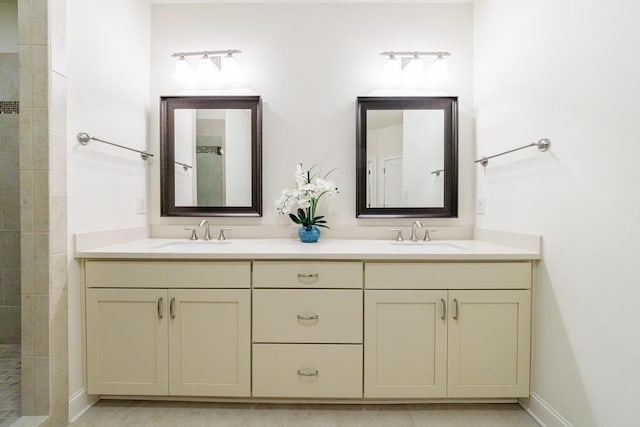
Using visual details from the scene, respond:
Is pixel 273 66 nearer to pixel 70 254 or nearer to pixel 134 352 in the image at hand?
pixel 70 254

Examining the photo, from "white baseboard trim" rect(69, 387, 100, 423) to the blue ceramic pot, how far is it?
53.5 inches

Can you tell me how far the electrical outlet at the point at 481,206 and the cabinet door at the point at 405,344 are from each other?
77cm

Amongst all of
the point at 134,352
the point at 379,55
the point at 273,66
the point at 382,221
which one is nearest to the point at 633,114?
the point at 382,221

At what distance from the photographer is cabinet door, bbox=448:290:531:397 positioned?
1.57 metres

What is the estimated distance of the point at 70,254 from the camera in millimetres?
1528

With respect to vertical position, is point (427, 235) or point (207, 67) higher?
point (207, 67)

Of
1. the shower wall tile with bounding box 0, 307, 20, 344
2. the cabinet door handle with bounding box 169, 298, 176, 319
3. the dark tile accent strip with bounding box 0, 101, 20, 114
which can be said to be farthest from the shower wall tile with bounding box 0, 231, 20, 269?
the cabinet door handle with bounding box 169, 298, 176, 319

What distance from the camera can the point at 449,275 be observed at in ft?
5.18

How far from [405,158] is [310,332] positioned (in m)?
1.26

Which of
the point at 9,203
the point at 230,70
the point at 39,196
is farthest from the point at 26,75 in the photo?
the point at 9,203

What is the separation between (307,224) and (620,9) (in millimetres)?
1651

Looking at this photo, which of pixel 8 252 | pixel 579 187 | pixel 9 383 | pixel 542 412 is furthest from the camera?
pixel 8 252

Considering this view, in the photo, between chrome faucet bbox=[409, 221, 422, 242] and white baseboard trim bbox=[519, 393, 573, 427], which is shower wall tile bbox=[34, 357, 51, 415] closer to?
chrome faucet bbox=[409, 221, 422, 242]

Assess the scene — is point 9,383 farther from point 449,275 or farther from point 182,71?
point 449,275
